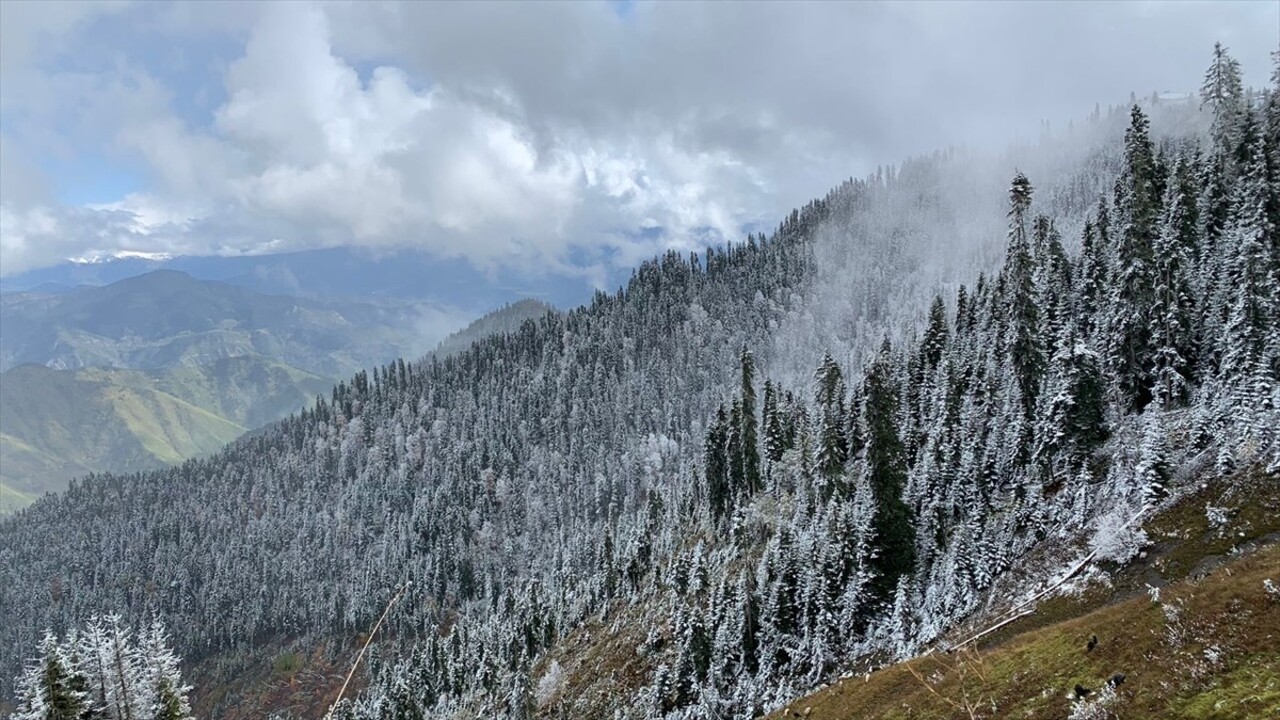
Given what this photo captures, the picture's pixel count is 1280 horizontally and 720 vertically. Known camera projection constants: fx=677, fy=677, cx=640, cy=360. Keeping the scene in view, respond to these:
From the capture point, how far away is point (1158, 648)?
75.7 ft

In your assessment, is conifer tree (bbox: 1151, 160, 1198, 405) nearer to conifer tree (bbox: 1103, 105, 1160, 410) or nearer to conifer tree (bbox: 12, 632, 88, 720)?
conifer tree (bbox: 1103, 105, 1160, 410)

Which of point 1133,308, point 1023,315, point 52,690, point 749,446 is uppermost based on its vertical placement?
point 1023,315

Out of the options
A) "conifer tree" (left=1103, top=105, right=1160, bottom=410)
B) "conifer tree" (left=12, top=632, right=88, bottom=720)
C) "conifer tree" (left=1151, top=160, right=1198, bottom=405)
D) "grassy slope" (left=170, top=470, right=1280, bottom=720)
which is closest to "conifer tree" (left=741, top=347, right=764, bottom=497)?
"conifer tree" (left=1103, top=105, right=1160, bottom=410)

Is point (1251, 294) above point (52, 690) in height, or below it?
above

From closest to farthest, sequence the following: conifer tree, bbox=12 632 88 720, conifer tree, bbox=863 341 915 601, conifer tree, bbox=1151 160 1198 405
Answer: conifer tree, bbox=12 632 88 720
conifer tree, bbox=1151 160 1198 405
conifer tree, bbox=863 341 915 601

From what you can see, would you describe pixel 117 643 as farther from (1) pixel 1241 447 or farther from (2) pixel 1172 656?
(1) pixel 1241 447

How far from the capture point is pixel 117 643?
34625 mm

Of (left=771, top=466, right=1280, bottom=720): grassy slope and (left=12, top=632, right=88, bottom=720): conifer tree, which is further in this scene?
(left=12, top=632, right=88, bottom=720): conifer tree

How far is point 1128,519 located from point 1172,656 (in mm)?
22027

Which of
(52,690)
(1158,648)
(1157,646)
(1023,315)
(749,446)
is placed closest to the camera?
(1158,648)

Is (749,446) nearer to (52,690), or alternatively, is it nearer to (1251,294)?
(1251,294)

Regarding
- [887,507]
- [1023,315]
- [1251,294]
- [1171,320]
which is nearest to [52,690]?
[887,507]

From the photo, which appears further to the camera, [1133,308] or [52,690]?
[1133,308]

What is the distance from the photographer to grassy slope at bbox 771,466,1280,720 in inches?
787
